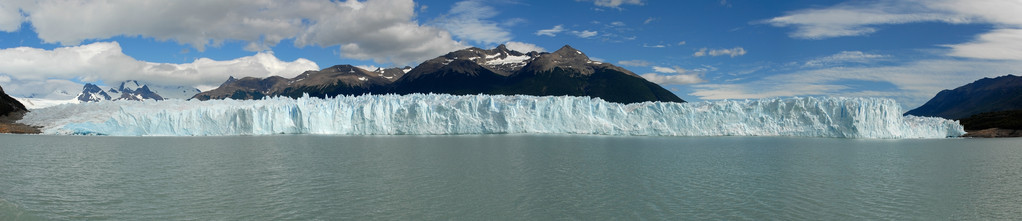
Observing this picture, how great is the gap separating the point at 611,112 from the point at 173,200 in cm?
4352

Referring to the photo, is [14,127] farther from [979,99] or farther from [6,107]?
[979,99]

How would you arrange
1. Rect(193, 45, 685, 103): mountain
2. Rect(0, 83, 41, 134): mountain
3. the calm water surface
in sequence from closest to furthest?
the calm water surface
Rect(0, 83, 41, 134): mountain
Rect(193, 45, 685, 103): mountain

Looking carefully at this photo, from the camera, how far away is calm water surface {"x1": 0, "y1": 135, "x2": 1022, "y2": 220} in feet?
42.1

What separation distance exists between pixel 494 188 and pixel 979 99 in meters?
200

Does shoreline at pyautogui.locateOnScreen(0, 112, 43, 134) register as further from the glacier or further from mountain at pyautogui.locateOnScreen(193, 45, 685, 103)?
mountain at pyautogui.locateOnScreen(193, 45, 685, 103)

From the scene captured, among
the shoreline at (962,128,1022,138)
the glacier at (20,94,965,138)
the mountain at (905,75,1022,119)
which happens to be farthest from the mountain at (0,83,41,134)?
the mountain at (905,75,1022,119)

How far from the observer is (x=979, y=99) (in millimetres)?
162500

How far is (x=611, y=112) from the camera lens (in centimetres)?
5350

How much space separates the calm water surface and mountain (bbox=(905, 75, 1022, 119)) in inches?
5723

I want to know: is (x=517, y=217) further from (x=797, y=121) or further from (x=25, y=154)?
(x=797, y=121)

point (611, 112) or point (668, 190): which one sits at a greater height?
point (611, 112)

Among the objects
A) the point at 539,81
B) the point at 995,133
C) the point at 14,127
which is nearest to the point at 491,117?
the point at 14,127

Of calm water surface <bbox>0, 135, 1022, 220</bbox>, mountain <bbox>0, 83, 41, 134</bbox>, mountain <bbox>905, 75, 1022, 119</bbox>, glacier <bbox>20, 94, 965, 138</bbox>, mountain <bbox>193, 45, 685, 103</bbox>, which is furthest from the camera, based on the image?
mountain <bbox>193, 45, 685, 103</bbox>

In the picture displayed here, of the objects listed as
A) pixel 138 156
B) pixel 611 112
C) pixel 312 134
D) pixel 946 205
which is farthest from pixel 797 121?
pixel 138 156
